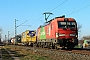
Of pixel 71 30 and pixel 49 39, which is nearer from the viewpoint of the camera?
pixel 71 30

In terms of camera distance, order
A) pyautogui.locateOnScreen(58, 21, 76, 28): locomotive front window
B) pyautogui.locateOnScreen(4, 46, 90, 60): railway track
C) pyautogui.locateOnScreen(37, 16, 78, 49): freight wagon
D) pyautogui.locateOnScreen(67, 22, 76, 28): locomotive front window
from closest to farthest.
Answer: pyautogui.locateOnScreen(4, 46, 90, 60): railway track → pyautogui.locateOnScreen(37, 16, 78, 49): freight wagon → pyautogui.locateOnScreen(58, 21, 76, 28): locomotive front window → pyautogui.locateOnScreen(67, 22, 76, 28): locomotive front window

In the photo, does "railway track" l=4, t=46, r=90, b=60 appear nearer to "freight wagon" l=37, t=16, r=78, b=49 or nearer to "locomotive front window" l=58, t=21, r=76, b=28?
"freight wagon" l=37, t=16, r=78, b=49

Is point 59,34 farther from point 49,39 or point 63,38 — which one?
point 49,39

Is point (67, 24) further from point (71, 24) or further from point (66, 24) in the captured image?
point (71, 24)

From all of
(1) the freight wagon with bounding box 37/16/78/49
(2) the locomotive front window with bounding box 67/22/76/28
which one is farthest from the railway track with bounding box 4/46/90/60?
(2) the locomotive front window with bounding box 67/22/76/28

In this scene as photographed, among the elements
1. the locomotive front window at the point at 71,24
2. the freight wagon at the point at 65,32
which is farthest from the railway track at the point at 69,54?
the locomotive front window at the point at 71,24

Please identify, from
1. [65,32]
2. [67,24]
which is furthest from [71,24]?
[65,32]

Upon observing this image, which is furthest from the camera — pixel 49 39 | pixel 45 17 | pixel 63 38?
pixel 45 17

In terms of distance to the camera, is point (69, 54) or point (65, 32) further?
point (65, 32)

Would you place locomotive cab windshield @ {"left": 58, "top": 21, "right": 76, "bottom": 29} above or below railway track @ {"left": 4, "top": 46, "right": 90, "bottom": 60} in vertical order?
above

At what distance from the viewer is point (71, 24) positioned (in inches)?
1150

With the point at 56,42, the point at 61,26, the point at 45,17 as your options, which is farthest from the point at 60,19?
the point at 45,17

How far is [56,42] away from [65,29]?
6.24 feet

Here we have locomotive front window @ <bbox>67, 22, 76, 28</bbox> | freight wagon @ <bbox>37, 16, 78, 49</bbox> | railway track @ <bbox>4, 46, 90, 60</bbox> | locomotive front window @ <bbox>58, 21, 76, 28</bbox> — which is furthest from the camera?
locomotive front window @ <bbox>67, 22, 76, 28</bbox>
